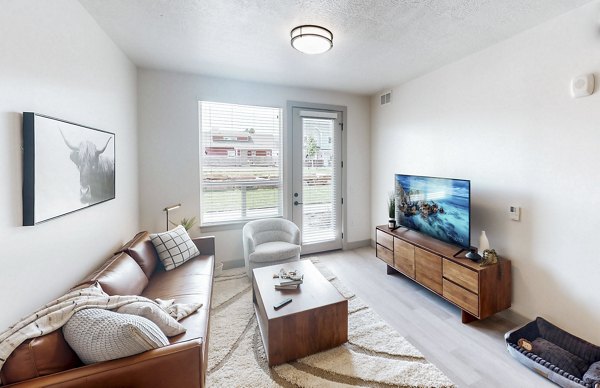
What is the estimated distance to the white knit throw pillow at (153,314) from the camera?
4.68 feet

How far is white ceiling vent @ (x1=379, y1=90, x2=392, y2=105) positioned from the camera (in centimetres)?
402

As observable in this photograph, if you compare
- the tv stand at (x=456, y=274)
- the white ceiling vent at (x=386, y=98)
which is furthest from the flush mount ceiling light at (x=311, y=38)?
the tv stand at (x=456, y=274)

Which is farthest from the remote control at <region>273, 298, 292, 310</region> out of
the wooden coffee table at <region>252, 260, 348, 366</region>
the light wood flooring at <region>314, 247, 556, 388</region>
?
the light wood flooring at <region>314, 247, 556, 388</region>

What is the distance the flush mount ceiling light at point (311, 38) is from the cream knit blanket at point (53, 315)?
2.30 metres

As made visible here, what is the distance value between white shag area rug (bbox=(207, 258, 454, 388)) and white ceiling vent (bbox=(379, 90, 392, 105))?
312 centimetres

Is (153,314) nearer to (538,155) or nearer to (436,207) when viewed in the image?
(436,207)

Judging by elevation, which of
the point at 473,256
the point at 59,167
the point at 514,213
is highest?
the point at 59,167

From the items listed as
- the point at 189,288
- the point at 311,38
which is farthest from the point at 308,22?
the point at 189,288

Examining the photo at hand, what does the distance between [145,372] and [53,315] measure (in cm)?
52

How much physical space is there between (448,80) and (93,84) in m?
3.57

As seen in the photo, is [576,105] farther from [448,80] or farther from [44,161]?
[44,161]

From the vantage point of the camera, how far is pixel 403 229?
3.44m

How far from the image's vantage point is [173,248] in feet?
8.77

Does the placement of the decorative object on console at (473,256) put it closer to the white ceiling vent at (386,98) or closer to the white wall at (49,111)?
the white ceiling vent at (386,98)
